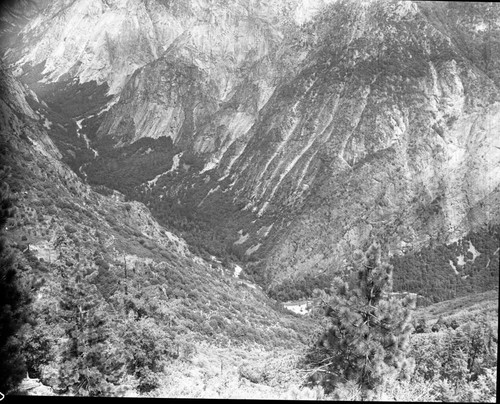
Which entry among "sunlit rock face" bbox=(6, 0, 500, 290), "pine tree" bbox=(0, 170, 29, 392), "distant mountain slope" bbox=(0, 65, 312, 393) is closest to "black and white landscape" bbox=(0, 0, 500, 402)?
"pine tree" bbox=(0, 170, 29, 392)

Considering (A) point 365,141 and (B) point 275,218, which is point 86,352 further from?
(B) point 275,218

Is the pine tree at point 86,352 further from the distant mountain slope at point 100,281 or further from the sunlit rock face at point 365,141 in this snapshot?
the sunlit rock face at point 365,141

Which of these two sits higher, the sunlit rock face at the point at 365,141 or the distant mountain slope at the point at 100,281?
the sunlit rock face at the point at 365,141

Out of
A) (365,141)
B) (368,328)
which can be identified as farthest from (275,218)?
(368,328)

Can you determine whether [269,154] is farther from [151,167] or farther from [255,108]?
[151,167]

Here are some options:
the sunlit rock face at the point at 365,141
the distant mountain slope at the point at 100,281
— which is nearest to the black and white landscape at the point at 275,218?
the distant mountain slope at the point at 100,281

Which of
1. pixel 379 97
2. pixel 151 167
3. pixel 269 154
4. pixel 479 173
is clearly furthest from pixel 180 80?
pixel 479 173
